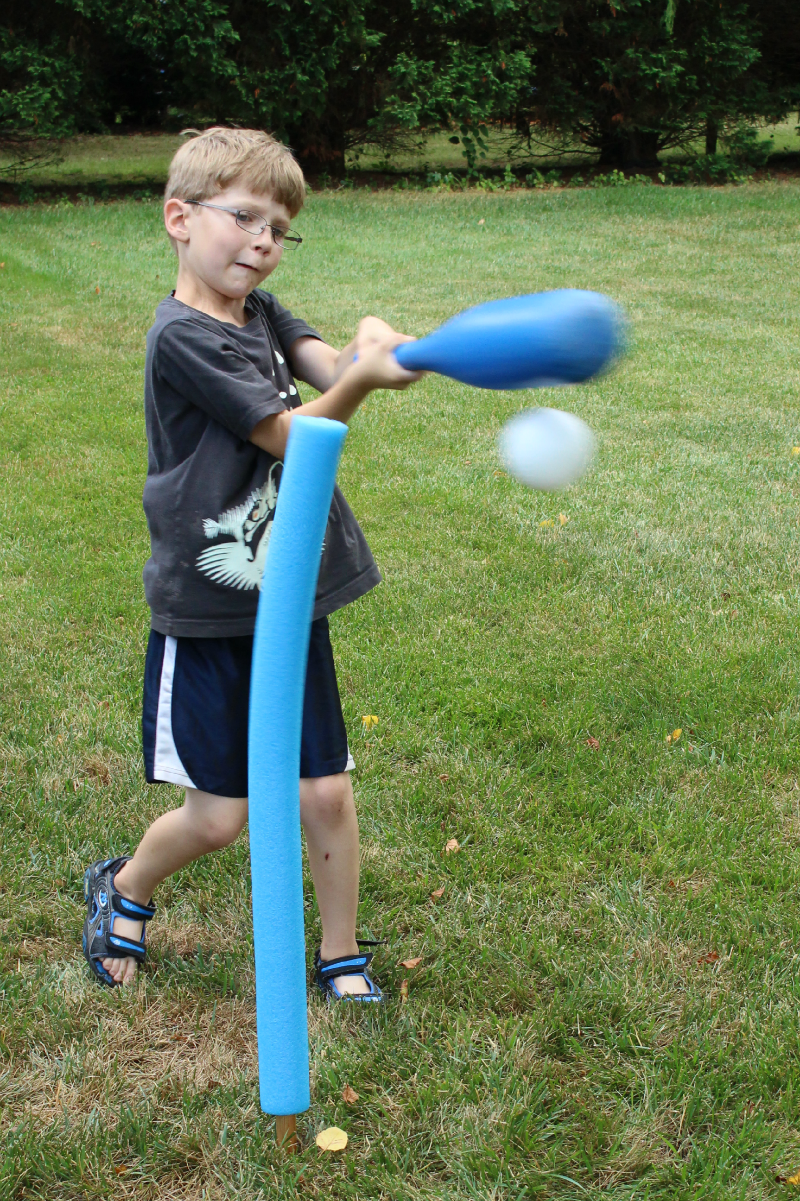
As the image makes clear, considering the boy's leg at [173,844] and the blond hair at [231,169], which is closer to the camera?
the blond hair at [231,169]

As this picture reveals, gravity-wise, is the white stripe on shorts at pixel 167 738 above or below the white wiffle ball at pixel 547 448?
below

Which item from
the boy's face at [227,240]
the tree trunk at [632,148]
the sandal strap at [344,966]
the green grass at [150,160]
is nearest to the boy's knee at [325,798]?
the sandal strap at [344,966]

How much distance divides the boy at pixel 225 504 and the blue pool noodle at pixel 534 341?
1.01 ft

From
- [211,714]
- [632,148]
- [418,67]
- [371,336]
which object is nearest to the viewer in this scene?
[371,336]

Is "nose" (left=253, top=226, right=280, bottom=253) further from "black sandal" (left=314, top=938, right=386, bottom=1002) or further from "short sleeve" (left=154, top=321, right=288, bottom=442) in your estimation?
"black sandal" (left=314, top=938, right=386, bottom=1002)

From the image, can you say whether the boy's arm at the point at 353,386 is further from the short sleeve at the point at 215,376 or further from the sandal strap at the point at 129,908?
the sandal strap at the point at 129,908

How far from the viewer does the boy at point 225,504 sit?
1.85 m

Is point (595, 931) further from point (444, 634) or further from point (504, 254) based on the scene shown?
point (504, 254)

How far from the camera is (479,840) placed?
2732 millimetres

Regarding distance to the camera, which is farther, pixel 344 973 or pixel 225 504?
pixel 344 973

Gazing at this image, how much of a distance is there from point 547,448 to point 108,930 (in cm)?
145

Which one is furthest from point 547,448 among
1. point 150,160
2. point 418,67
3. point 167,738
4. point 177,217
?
point 150,160

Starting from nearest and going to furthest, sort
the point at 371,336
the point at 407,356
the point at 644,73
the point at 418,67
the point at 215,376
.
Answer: the point at 407,356
the point at 371,336
the point at 215,376
the point at 418,67
the point at 644,73

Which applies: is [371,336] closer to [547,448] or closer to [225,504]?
[547,448]
